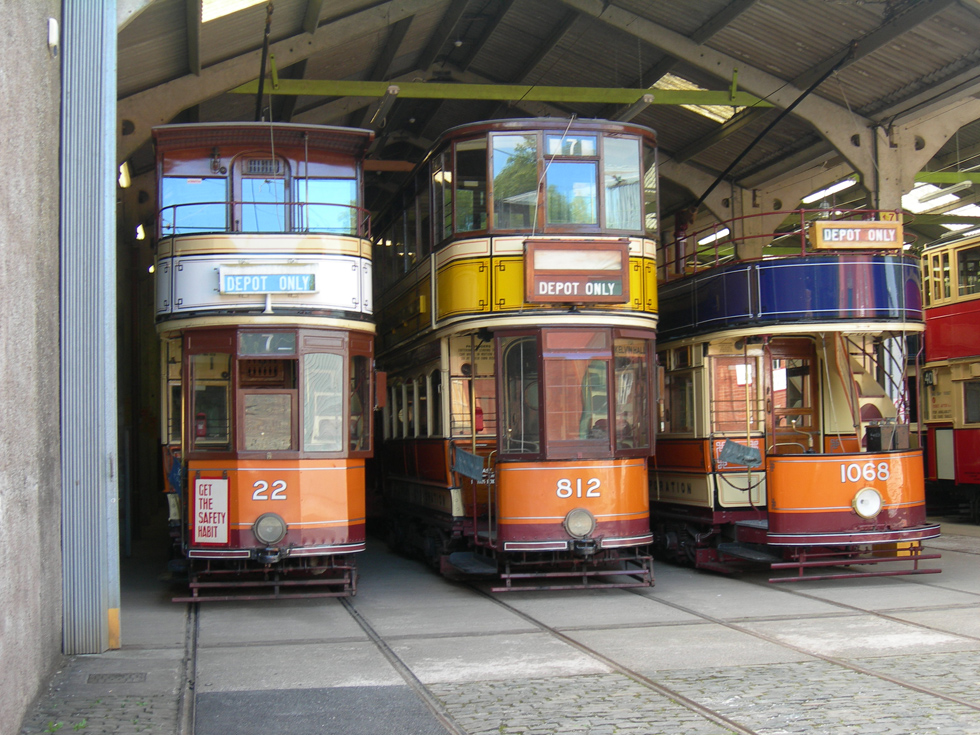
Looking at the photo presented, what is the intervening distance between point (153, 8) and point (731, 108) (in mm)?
10785

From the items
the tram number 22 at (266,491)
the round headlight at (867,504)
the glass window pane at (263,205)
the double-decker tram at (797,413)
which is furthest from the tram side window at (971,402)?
the tram number 22 at (266,491)

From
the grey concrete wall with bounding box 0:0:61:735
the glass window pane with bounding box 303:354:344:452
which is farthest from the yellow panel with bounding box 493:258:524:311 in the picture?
the grey concrete wall with bounding box 0:0:61:735

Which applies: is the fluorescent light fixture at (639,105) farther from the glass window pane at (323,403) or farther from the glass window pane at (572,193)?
the glass window pane at (323,403)

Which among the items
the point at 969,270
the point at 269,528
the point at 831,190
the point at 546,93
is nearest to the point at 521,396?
the point at 269,528

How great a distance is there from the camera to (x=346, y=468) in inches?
430

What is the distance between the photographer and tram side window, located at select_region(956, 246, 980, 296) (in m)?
18.8

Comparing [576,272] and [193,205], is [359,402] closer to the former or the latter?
[576,272]

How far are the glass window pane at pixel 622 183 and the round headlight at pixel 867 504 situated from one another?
377cm

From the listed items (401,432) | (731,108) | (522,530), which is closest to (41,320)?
(522,530)

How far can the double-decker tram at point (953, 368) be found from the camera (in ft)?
62.3

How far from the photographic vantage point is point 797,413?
13070 mm

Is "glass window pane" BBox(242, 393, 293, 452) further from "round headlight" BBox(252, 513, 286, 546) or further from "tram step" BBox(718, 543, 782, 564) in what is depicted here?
"tram step" BBox(718, 543, 782, 564)

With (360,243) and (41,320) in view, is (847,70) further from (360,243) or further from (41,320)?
(41,320)

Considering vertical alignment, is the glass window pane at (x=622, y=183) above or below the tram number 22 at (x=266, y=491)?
above
